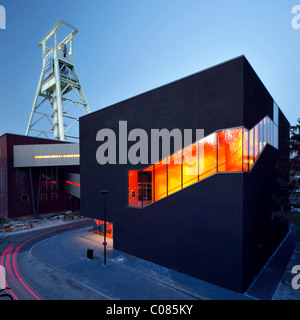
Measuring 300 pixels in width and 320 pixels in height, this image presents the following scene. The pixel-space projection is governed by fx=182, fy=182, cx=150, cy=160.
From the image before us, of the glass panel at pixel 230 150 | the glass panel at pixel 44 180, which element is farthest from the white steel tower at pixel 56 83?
the glass panel at pixel 230 150

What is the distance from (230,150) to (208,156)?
1.35 metres

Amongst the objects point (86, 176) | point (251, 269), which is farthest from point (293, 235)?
point (86, 176)

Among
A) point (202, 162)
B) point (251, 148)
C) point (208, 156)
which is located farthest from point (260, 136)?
point (202, 162)

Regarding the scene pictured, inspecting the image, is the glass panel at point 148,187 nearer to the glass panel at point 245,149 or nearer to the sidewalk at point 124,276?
the sidewalk at point 124,276

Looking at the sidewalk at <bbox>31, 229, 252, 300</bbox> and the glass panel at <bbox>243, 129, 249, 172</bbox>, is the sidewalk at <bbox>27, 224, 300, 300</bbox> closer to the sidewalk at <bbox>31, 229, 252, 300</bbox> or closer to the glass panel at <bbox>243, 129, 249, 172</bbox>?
the sidewalk at <bbox>31, 229, 252, 300</bbox>

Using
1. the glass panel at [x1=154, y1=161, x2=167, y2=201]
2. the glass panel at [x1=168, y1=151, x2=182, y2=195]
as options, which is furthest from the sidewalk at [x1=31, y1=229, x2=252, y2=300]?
the glass panel at [x1=168, y1=151, x2=182, y2=195]

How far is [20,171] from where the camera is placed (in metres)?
28.7

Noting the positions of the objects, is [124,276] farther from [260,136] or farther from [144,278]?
[260,136]

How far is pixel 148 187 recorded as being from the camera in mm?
15141

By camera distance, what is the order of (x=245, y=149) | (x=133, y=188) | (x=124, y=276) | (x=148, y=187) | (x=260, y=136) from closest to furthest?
(x=245, y=149) → (x=124, y=276) → (x=260, y=136) → (x=148, y=187) → (x=133, y=188)

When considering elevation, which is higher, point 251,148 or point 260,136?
point 260,136

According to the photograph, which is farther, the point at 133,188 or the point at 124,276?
the point at 133,188

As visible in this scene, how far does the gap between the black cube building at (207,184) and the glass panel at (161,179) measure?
0.08 metres

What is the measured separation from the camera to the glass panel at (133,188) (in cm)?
1570
